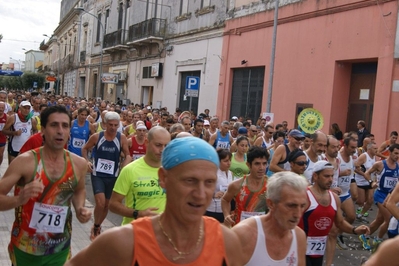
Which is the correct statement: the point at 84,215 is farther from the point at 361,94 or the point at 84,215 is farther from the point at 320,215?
the point at 361,94

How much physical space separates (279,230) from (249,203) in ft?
6.41

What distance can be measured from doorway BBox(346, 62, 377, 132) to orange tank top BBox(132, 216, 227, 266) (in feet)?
46.6

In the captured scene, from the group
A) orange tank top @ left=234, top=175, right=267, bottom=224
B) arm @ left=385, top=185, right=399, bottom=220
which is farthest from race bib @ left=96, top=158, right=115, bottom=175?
arm @ left=385, top=185, right=399, bottom=220

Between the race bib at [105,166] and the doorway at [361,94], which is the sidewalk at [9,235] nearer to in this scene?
the race bib at [105,166]

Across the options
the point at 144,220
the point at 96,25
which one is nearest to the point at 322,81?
the point at 144,220

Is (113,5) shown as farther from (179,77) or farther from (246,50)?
(246,50)

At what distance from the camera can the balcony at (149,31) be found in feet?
99.0

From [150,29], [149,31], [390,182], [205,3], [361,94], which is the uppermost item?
[205,3]

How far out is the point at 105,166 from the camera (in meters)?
7.55

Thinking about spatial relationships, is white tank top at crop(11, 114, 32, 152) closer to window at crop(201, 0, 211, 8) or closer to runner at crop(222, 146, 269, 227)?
runner at crop(222, 146, 269, 227)

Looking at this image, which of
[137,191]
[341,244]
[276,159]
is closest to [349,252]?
[341,244]

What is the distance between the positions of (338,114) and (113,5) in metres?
28.5

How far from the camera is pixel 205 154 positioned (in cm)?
213

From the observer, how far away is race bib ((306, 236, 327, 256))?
17.2 feet
